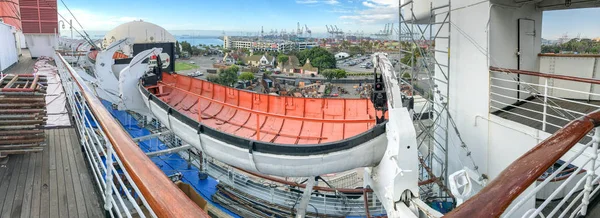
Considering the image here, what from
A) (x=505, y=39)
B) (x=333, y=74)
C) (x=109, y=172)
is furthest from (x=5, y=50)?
(x=333, y=74)

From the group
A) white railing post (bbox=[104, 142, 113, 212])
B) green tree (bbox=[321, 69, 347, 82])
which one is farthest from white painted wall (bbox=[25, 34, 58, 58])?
green tree (bbox=[321, 69, 347, 82])

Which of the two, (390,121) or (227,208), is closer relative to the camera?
(390,121)

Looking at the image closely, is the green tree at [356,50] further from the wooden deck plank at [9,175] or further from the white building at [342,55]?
the wooden deck plank at [9,175]

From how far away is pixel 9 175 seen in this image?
273 centimetres

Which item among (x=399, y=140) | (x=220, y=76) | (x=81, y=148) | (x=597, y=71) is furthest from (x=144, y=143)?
(x=220, y=76)

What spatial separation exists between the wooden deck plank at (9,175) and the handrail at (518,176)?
2.58 meters

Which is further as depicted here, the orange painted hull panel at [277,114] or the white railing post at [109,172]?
the orange painted hull panel at [277,114]

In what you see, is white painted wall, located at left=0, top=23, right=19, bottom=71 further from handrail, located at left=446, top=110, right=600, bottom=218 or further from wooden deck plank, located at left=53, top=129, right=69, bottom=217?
handrail, located at left=446, top=110, right=600, bottom=218

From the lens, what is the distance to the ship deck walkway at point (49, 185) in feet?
7.11

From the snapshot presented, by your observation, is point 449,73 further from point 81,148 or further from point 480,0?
point 81,148

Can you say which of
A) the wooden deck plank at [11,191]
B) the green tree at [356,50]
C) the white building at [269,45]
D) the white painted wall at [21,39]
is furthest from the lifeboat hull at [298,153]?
the white building at [269,45]

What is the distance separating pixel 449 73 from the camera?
21.0ft

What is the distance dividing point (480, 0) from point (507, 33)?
2.29ft

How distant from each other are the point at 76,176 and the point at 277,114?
2284mm
